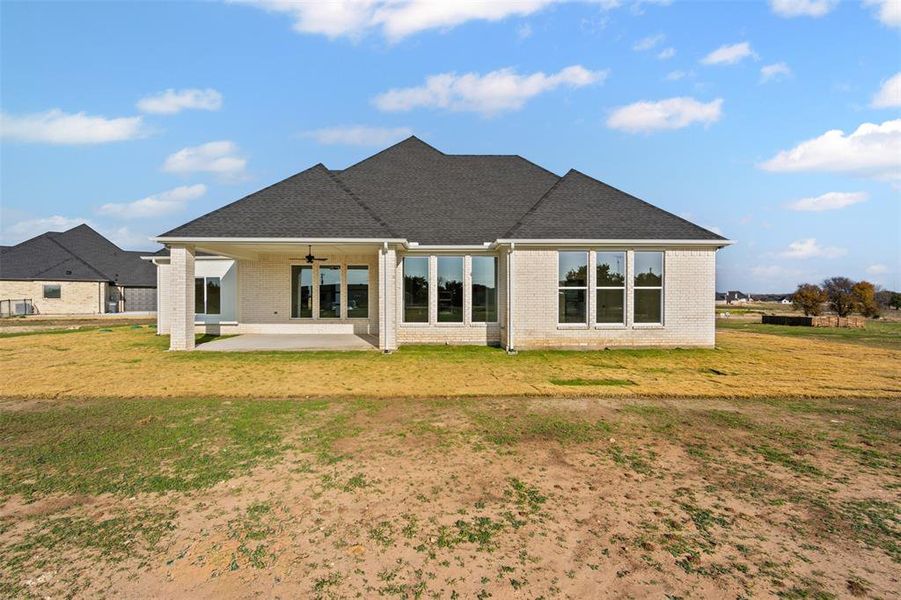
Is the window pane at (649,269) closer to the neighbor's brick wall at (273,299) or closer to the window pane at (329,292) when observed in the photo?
the neighbor's brick wall at (273,299)

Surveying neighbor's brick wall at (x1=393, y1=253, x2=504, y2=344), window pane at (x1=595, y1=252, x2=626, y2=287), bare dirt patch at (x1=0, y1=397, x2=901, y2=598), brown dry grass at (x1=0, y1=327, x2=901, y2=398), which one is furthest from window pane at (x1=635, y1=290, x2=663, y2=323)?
bare dirt patch at (x1=0, y1=397, x2=901, y2=598)

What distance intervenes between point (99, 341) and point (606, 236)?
1862cm

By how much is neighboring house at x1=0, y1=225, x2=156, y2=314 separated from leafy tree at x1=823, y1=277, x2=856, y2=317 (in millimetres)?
57672

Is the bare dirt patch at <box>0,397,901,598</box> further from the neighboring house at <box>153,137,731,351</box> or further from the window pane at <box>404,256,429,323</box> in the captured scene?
the window pane at <box>404,256,429,323</box>

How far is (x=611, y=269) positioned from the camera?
14211 millimetres

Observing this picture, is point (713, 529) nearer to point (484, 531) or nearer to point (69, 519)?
point (484, 531)

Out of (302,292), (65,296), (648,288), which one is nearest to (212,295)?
(302,292)

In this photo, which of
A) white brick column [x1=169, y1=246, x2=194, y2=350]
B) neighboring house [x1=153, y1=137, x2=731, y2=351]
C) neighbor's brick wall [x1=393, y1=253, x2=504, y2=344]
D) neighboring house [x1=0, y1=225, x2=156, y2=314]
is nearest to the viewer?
white brick column [x1=169, y1=246, x2=194, y2=350]

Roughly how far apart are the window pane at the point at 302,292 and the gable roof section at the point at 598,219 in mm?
8681

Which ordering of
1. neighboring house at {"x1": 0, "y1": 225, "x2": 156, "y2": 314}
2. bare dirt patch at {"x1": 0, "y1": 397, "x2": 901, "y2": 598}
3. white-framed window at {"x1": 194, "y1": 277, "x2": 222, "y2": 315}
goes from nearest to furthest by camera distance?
bare dirt patch at {"x1": 0, "y1": 397, "x2": 901, "y2": 598} < white-framed window at {"x1": 194, "y1": 277, "x2": 222, "y2": 315} < neighboring house at {"x1": 0, "y1": 225, "x2": 156, "y2": 314}

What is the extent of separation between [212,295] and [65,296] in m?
28.7

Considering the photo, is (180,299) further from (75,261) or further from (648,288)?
(75,261)

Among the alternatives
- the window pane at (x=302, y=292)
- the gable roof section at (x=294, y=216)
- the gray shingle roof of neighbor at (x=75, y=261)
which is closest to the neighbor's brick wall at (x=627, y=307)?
the gable roof section at (x=294, y=216)

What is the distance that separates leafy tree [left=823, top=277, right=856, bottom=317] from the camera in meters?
32.0
